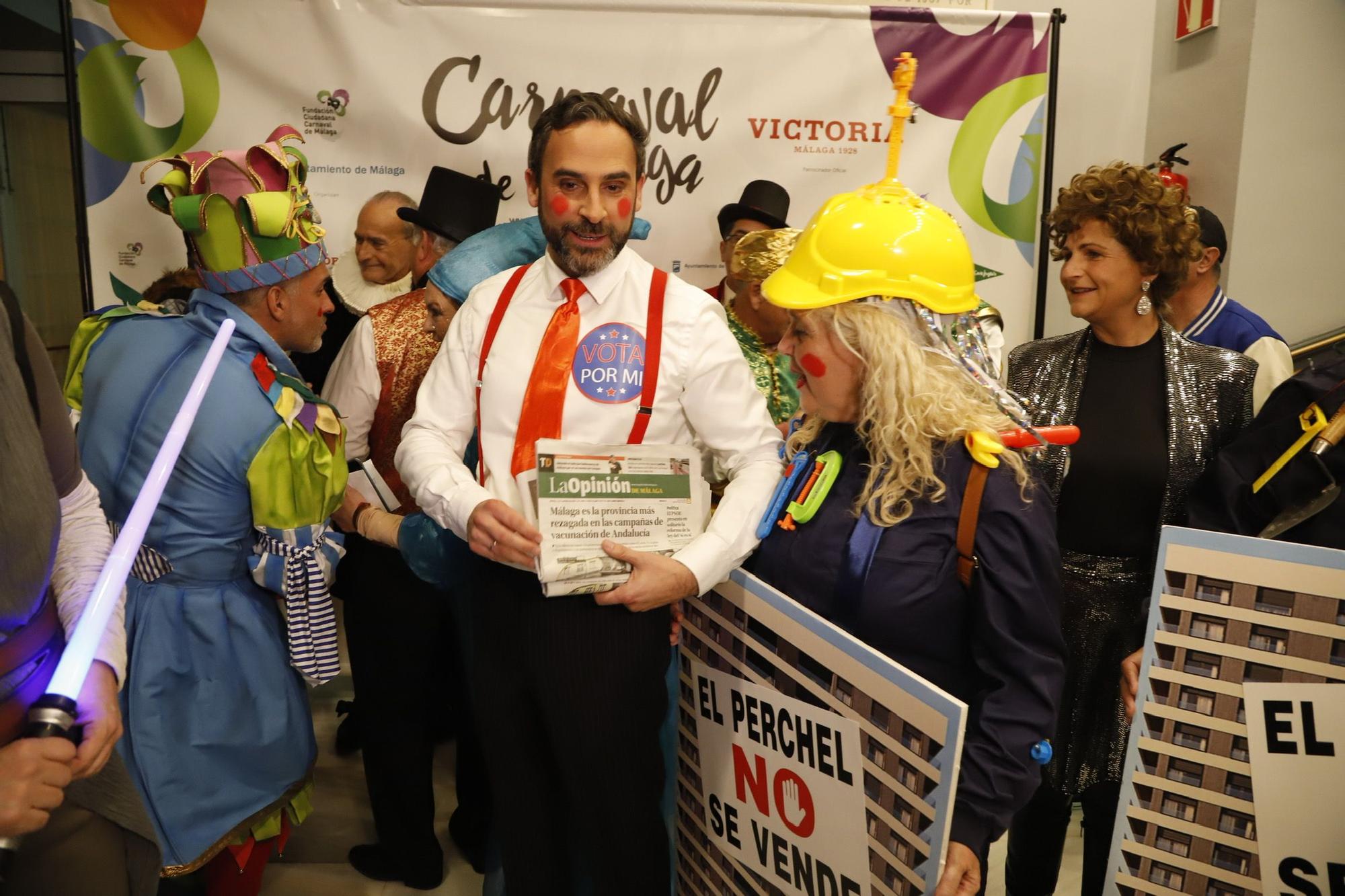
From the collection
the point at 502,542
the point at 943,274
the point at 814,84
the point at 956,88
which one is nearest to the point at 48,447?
the point at 502,542

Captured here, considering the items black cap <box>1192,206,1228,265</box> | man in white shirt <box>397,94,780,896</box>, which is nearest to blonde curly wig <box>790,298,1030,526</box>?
man in white shirt <box>397,94,780,896</box>

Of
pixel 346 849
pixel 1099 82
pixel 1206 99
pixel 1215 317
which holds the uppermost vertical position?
→ pixel 1099 82

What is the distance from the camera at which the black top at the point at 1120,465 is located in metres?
2.19

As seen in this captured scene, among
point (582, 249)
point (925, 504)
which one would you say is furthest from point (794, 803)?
point (582, 249)

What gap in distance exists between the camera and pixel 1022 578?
1.48 m

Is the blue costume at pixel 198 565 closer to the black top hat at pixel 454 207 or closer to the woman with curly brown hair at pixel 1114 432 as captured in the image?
the black top hat at pixel 454 207

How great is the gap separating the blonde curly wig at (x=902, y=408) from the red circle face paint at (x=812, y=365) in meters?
0.05

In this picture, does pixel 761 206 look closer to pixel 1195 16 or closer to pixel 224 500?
pixel 1195 16

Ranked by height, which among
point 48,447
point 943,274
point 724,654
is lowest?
point 724,654

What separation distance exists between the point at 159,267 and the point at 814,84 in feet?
8.64

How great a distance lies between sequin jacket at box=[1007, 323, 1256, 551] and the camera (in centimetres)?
217

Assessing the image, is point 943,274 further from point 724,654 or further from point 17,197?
point 17,197

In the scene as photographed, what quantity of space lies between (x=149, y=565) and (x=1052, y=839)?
232 centimetres

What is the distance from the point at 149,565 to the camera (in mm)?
2029
